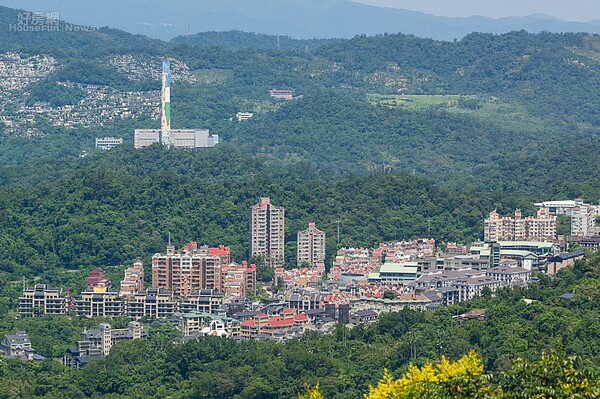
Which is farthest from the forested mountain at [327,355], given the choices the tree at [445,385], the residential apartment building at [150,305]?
the tree at [445,385]

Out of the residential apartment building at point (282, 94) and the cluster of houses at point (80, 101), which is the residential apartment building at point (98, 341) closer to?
the cluster of houses at point (80, 101)

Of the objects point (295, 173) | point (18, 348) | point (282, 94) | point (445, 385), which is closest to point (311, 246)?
point (18, 348)

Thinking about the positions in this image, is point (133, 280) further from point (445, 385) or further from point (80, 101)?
point (80, 101)

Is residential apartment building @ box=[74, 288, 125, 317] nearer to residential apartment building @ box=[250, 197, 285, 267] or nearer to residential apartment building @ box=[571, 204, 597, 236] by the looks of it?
residential apartment building @ box=[250, 197, 285, 267]

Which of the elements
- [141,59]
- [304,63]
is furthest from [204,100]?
[304,63]

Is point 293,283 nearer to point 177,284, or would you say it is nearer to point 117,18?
point 177,284
